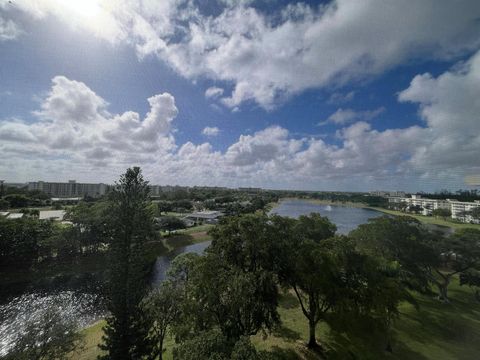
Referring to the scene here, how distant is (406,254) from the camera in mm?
23766

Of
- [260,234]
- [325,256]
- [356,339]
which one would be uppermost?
[260,234]

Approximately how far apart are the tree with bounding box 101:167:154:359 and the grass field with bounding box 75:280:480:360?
10.8ft

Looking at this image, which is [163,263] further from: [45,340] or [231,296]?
[231,296]

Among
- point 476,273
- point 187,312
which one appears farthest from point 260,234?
point 476,273

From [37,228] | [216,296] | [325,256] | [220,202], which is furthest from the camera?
[220,202]

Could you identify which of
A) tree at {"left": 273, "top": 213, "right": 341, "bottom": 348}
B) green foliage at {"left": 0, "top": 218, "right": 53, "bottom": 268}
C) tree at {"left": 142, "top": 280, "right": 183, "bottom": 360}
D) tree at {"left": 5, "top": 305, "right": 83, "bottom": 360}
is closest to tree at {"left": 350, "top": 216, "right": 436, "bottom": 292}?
tree at {"left": 273, "top": 213, "right": 341, "bottom": 348}

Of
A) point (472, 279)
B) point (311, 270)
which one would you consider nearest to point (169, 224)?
point (311, 270)

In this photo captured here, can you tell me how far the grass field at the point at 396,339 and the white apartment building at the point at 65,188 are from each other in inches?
6248

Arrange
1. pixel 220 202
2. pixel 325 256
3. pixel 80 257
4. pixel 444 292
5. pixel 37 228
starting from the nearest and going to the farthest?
pixel 325 256 → pixel 444 292 → pixel 37 228 → pixel 80 257 → pixel 220 202

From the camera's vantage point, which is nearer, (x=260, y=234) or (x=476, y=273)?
(x=260, y=234)

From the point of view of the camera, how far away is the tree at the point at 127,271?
38.1ft

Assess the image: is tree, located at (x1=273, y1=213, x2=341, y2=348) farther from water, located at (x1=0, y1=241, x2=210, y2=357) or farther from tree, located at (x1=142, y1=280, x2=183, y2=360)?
water, located at (x1=0, y1=241, x2=210, y2=357)

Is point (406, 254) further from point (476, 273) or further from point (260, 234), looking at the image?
point (260, 234)

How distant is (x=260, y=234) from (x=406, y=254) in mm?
19283
